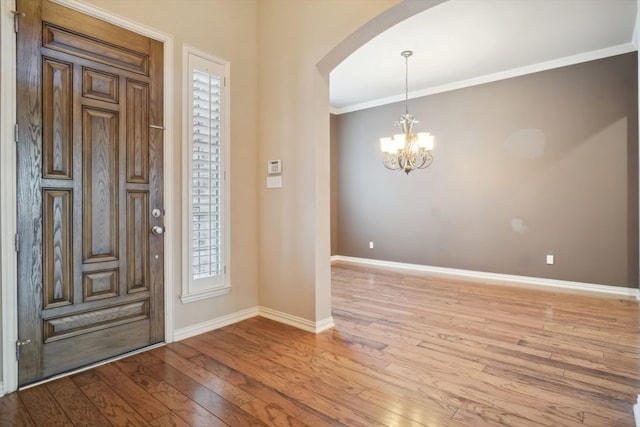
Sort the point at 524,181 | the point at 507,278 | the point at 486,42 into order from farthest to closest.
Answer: the point at 507,278 < the point at 524,181 < the point at 486,42

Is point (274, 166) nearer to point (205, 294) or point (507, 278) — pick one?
point (205, 294)

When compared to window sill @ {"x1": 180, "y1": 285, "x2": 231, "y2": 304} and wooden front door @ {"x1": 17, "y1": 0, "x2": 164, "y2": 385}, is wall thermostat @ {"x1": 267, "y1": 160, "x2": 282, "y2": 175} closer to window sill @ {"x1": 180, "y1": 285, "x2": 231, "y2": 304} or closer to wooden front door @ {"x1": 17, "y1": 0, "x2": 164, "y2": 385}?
wooden front door @ {"x1": 17, "y1": 0, "x2": 164, "y2": 385}

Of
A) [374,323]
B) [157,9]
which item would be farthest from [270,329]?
[157,9]

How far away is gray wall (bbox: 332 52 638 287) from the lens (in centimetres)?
415

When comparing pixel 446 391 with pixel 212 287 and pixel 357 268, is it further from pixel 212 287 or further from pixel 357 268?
pixel 357 268

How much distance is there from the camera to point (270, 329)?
2.96m

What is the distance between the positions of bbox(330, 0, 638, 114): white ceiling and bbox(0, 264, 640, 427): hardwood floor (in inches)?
117

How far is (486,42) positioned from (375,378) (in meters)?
3.87

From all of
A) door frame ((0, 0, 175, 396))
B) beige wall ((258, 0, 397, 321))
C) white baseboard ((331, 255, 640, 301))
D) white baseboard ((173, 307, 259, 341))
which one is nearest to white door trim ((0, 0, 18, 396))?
door frame ((0, 0, 175, 396))

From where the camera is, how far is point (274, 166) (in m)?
3.17

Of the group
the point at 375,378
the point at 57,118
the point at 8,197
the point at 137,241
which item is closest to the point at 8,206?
the point at 8,197

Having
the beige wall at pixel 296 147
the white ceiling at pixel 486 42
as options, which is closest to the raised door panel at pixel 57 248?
the beige wall at pixel 296 147

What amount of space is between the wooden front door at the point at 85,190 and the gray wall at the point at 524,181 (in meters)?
4.28

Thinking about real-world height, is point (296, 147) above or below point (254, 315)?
above
